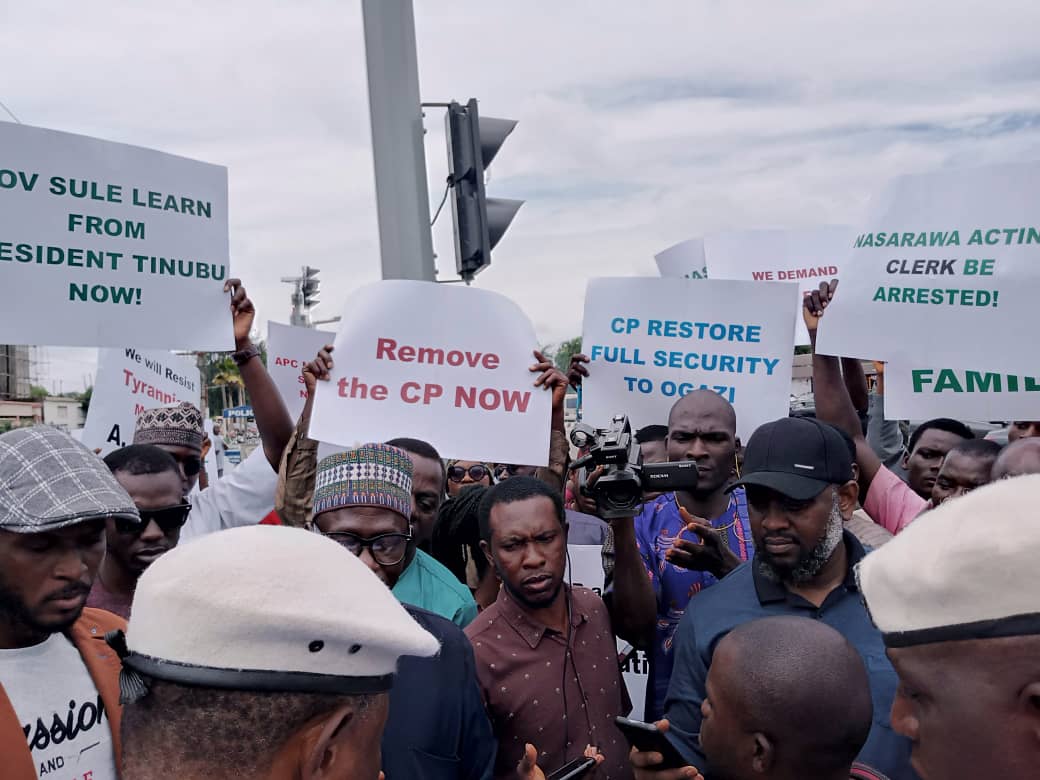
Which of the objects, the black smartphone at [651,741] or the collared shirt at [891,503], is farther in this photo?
the collared shirt at [891,503]

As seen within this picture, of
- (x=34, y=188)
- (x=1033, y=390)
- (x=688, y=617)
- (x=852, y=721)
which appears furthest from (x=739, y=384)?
(x=34, y=188)

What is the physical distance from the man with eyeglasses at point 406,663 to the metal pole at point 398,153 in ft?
7.21

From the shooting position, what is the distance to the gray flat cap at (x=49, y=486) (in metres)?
2.12

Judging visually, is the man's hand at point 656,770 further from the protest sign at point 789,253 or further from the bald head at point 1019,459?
the protest sign at point 789,253

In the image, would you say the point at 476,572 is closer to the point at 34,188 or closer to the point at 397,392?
the point at 397,392

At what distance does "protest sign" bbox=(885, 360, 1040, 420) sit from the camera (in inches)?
180

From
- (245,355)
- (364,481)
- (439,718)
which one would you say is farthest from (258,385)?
(439,718)

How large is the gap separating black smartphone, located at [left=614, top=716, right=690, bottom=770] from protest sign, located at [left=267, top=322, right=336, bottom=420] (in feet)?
11.4

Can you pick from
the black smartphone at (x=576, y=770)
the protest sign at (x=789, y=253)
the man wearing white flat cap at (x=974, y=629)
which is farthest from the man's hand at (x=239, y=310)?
the man wearing white flat cap at (x=974, y=629)

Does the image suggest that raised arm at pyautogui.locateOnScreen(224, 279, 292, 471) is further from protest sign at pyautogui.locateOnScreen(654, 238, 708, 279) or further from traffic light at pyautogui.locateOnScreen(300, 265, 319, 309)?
traffic light at pyautogui.locateOnScreen(300, 265, 319, 309)

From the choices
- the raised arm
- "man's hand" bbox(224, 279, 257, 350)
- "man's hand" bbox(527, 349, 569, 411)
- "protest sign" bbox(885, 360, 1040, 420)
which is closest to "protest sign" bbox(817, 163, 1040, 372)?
"protest sign" bbox(885, 360, 1040, 420)

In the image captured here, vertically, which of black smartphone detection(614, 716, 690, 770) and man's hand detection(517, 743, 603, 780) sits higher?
black smartphone detection(614, 716, 690, 770)

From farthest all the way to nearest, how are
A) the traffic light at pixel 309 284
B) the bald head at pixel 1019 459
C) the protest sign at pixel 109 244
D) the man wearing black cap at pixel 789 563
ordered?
the traffic light at pixel 309 284 < the protest sign at pixel 109 244 < the bald head at pixel 1019 459 < the man wearing black cap at pixel 789 563

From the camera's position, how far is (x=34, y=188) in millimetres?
4078
